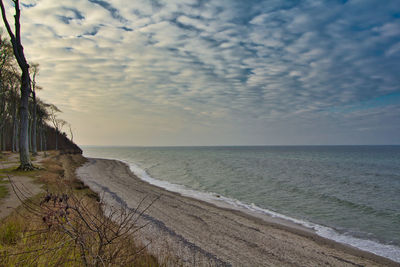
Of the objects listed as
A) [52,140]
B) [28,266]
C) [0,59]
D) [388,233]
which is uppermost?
[0,59]

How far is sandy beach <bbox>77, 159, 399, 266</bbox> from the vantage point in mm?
9273

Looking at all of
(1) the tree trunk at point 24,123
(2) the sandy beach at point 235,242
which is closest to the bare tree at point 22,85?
(1) the tree trunk at point 24,123

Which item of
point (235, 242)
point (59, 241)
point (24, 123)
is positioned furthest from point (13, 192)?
point (235, 242)

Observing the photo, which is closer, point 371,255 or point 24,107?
point 371,255

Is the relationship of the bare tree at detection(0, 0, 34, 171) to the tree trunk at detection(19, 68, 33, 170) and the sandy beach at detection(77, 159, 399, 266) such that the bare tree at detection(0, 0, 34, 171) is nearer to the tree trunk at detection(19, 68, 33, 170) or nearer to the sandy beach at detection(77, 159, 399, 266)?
the tree trunk at detection(19, 68, 33, 170)

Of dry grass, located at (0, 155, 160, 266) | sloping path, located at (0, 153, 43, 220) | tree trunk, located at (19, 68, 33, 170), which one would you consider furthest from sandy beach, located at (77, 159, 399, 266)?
tree trunk, located at (19, 68, 33, 170)

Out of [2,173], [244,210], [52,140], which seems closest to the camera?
[244,210]

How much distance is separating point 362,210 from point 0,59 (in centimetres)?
4013

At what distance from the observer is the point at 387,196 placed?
22.9 metres

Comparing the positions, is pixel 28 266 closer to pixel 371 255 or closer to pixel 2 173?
pixel 371 255

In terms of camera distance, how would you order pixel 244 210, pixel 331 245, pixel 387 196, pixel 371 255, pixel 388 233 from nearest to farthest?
pixel 371 255 → pixel 331 245 → pixel 388 233 → pixel 244 210 → pixel 387 196

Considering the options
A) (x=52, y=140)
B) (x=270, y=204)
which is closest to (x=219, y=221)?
(x=270, y=204)

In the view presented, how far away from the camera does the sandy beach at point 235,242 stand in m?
9.27

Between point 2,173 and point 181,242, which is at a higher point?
point 2,173
